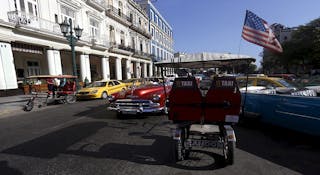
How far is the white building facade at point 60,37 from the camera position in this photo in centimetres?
1351

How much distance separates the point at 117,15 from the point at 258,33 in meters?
27.3

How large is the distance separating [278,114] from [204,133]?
2.44m

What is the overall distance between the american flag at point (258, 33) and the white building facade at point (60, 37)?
51.9 ft

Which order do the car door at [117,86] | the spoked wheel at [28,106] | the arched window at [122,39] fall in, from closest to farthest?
1. the spoked wheel at [28,106]
2. the car door at [117,86]
3. the arched window at [122,39]

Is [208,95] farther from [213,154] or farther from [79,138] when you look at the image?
[79,138]

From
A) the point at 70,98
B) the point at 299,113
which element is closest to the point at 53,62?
the point at 70,98

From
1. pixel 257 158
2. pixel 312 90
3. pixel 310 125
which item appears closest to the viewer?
pixel 257 158

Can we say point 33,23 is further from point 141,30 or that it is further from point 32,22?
point 141,30

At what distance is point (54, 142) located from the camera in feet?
15.1

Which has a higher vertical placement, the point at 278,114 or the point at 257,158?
the point at 278,114

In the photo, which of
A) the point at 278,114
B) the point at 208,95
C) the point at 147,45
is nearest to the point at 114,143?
the point at 208,95

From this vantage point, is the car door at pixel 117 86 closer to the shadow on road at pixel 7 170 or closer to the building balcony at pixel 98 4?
the shadow on road at pixel 7 170

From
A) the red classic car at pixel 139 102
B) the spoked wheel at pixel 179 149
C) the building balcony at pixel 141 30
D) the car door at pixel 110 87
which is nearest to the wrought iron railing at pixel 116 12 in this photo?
the building balcony at pixel 141 30

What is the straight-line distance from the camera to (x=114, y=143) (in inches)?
174
